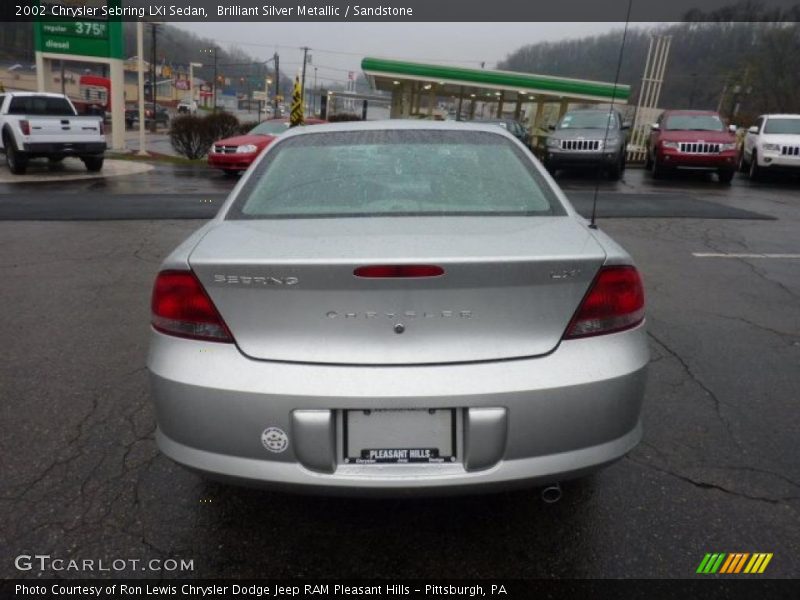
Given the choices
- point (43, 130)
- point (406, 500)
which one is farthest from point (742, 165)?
point (406, 500)

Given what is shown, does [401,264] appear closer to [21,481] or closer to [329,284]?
[329,284]

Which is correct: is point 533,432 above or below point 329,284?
below

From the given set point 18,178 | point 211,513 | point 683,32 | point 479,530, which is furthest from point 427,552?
point 683,32

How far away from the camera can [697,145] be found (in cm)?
1466

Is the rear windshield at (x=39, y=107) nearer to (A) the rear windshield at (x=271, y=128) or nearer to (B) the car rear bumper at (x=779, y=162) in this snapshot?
(A) the rear windshield at (x=271, y=128)

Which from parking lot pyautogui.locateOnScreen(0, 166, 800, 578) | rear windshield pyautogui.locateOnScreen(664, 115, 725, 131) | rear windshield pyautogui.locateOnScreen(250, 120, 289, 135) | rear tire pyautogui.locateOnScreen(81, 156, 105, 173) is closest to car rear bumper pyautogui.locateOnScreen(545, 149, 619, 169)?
rear windshield pyautogui.locateOnScreen(664, 115, 725, 131)

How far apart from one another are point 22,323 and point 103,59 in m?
18.2

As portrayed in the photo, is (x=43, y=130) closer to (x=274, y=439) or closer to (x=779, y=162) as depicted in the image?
(x=274, y=439)

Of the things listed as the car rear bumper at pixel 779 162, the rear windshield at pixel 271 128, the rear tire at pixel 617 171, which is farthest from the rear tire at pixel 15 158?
the car rear bumper at pixel 779 162

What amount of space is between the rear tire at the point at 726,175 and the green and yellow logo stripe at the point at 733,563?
14.6 metres

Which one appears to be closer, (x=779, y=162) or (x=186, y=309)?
(x=186, y=309)

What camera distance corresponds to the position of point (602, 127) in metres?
15.4

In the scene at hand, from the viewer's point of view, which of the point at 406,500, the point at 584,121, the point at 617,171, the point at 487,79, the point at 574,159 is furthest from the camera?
the point at 487,79

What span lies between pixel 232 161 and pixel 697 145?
36.4 feet
